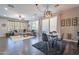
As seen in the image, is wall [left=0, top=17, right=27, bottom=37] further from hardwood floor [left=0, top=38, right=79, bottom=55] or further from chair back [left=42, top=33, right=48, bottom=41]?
chair back [left=42, top=33, right=48, bottom=41]

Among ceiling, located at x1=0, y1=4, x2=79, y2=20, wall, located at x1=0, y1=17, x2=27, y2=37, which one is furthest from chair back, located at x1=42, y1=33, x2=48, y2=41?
wall, located at x1=0, y1=17, x2=27, y2=37

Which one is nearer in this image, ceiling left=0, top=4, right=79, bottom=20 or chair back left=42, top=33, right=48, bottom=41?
ceiling left=0, top=4, right=79, bottom=20

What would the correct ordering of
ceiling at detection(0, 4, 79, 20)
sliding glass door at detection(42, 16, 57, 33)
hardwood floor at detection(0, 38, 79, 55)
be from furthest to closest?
sliding glass door at detection(42, 16, 57, 33), hardwood floor at detection(0, 38, 79, 55), ceiling at detection(0, 4, 79, 20)

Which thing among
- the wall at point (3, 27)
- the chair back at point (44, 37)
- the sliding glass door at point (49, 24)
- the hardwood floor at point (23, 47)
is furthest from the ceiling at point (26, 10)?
the hardwood floor at point (23, 47)

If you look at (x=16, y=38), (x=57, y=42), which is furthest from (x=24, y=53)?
(x=57, y=42)

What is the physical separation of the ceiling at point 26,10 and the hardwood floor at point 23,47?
729 millimetres

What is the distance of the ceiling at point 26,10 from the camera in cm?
292

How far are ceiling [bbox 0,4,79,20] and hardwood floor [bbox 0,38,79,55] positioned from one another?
2.39ft

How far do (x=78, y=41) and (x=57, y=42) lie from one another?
620 millimetres

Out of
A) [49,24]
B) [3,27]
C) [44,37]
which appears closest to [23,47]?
[44,37]

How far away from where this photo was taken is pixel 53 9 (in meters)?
3.21

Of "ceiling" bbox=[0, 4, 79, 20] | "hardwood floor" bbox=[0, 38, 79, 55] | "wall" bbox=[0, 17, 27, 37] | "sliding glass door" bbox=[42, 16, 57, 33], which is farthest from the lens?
"sliding glass door" bbox=[42, 16, 57, 33]

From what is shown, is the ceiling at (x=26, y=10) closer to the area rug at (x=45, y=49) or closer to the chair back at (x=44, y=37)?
the chair back at (x=44, y=37)

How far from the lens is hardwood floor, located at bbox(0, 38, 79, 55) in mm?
3078
